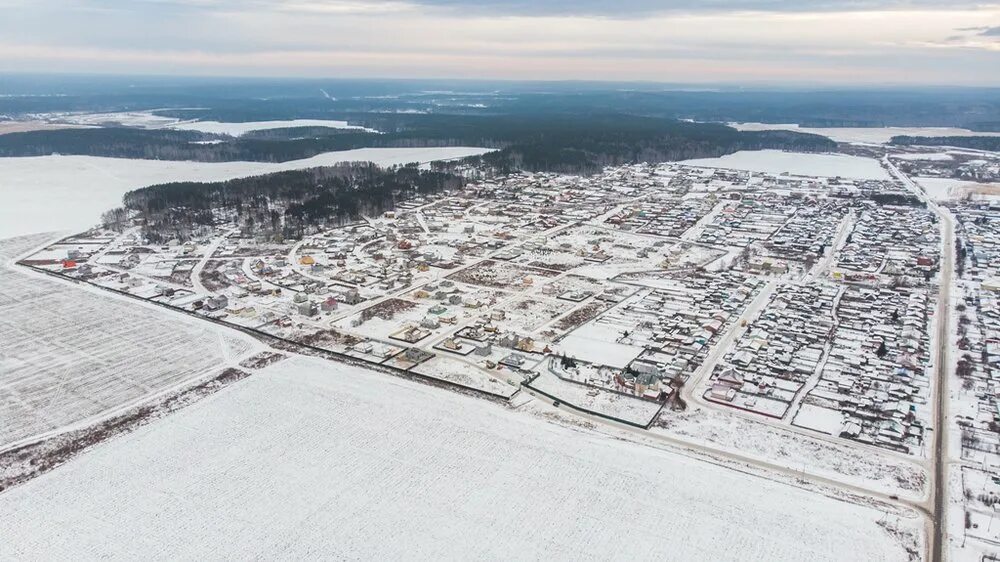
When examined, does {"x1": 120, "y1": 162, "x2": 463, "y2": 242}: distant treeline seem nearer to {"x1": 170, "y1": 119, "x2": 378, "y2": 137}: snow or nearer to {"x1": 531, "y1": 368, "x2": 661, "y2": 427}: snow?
{"x1": 531, "y1": 368, "x2": 661, "y2": 427}: snow

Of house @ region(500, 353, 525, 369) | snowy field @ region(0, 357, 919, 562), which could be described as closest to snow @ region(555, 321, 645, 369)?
house @ region(500, 353, 525, 369)

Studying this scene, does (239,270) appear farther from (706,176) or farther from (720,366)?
(706,176)

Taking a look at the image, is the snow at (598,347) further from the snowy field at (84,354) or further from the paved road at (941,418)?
the snowy field at (84,354)

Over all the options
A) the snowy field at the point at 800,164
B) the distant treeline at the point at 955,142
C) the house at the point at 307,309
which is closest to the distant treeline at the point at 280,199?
the house at the point at 307,309

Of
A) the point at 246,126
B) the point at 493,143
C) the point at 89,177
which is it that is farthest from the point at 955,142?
the point at 246,126

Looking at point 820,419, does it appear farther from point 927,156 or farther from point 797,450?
point 927,156
